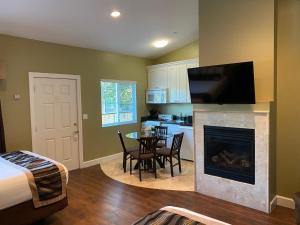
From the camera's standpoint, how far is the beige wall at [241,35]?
3111mm

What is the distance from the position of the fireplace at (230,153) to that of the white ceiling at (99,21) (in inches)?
87.7

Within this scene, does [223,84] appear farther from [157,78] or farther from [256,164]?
[157,78]

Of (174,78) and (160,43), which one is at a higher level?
(160,43)

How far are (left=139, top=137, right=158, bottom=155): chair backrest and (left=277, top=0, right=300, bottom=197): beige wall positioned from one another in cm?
210

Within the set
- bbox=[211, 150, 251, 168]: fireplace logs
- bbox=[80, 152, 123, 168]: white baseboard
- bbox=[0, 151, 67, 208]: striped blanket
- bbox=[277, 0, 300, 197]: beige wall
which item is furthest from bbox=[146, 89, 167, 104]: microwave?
bbox=[0, 151, 67, 208]: striped blanket

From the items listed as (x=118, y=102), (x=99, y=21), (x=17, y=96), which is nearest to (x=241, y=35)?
(x=99, y=21)

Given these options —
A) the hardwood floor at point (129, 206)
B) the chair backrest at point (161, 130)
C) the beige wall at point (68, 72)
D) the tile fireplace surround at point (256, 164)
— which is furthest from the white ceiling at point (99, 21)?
the hardwood floor at point (129, 206)

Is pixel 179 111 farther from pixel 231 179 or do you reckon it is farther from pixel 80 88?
pixel 231 179

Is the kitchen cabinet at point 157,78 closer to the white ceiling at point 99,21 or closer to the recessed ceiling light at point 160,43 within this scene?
the recessed ceiling light at point 160,43

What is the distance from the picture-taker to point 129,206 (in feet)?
11.2

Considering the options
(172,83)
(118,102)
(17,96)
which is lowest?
(118,102)

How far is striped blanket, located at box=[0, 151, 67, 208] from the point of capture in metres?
2.74

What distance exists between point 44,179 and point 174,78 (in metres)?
4.25

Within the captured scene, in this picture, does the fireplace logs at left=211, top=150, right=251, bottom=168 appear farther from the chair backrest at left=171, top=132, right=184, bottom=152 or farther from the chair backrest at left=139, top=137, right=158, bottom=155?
the chair backrest at left=139, top=137, right=158, bottom=155
